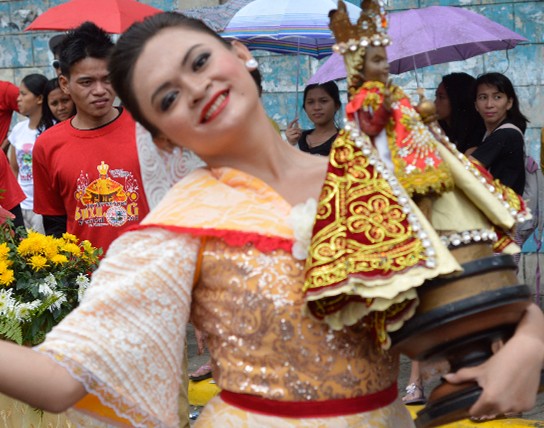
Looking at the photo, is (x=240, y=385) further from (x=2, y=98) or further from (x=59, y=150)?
(x=2, y=98)

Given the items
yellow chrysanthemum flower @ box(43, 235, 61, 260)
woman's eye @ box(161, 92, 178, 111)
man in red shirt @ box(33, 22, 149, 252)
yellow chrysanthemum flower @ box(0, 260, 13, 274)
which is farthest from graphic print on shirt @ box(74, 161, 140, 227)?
woman's eye @ box(161, 92, 178, 111)

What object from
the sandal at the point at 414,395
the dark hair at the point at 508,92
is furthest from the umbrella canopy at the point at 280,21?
the sandal at the point at 414,395

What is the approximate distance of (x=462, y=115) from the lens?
6.60 m

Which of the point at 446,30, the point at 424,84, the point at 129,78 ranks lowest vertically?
the point at 424,84

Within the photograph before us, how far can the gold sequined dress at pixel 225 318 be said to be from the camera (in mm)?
2074

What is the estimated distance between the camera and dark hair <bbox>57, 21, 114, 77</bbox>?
503 cm

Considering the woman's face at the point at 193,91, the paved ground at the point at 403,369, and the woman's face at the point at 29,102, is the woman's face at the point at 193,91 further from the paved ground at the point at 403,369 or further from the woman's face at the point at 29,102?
the woman's face at the point at 29,102

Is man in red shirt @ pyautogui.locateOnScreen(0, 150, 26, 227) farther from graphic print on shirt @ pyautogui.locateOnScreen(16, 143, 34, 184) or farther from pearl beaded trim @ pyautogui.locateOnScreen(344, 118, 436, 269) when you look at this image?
pearl beaded trim @ pyautogui.locateOnScreen(344, 118, 436, 269)

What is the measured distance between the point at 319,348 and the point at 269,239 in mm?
244

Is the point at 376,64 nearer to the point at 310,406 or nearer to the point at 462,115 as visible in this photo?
the point at 310,406

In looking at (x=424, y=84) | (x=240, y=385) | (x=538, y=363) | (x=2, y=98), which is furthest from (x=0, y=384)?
(x=2, y=98)

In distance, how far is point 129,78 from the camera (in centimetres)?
226

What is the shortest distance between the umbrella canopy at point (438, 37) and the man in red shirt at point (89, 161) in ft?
5.56

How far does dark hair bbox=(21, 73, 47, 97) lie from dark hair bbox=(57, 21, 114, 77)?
381 cm
